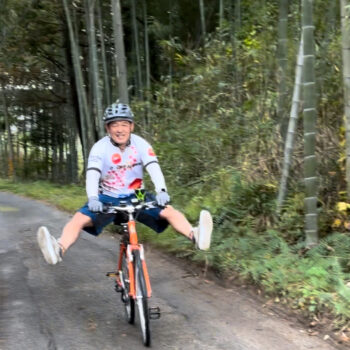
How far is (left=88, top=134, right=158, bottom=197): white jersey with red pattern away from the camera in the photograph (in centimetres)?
390

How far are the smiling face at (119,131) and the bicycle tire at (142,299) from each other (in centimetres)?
90

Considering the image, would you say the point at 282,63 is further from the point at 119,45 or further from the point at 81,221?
the point at 81,221

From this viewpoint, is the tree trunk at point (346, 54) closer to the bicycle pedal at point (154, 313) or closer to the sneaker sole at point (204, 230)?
the sneaker sole at point (204, 230)

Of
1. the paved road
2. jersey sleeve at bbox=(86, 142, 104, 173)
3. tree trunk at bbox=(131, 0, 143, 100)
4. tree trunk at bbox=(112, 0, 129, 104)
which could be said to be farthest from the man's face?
tree trunk at bbox=(131, 0, 143, 100)

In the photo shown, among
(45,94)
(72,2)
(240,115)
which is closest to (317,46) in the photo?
(240,115)

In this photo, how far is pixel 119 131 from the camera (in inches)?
152

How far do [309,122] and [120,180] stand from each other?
1.93 m

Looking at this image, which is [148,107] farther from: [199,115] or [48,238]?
[48,238]

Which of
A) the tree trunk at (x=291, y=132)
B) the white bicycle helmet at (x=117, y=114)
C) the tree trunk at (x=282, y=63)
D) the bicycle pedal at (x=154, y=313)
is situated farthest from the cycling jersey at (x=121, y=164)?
the tree trunk at (x=282, y=63)

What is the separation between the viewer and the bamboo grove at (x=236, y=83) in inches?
206

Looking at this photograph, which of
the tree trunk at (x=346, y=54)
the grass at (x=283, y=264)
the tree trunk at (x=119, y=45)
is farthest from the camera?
the tree trunk at (x=119, y=45)

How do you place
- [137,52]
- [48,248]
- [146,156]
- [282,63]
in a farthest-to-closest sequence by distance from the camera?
[137,52]
[282,63]
[146,156]
[48,248]

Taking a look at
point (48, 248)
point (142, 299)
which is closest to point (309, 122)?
point (142, 299)

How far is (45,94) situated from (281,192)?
14.2 metres
